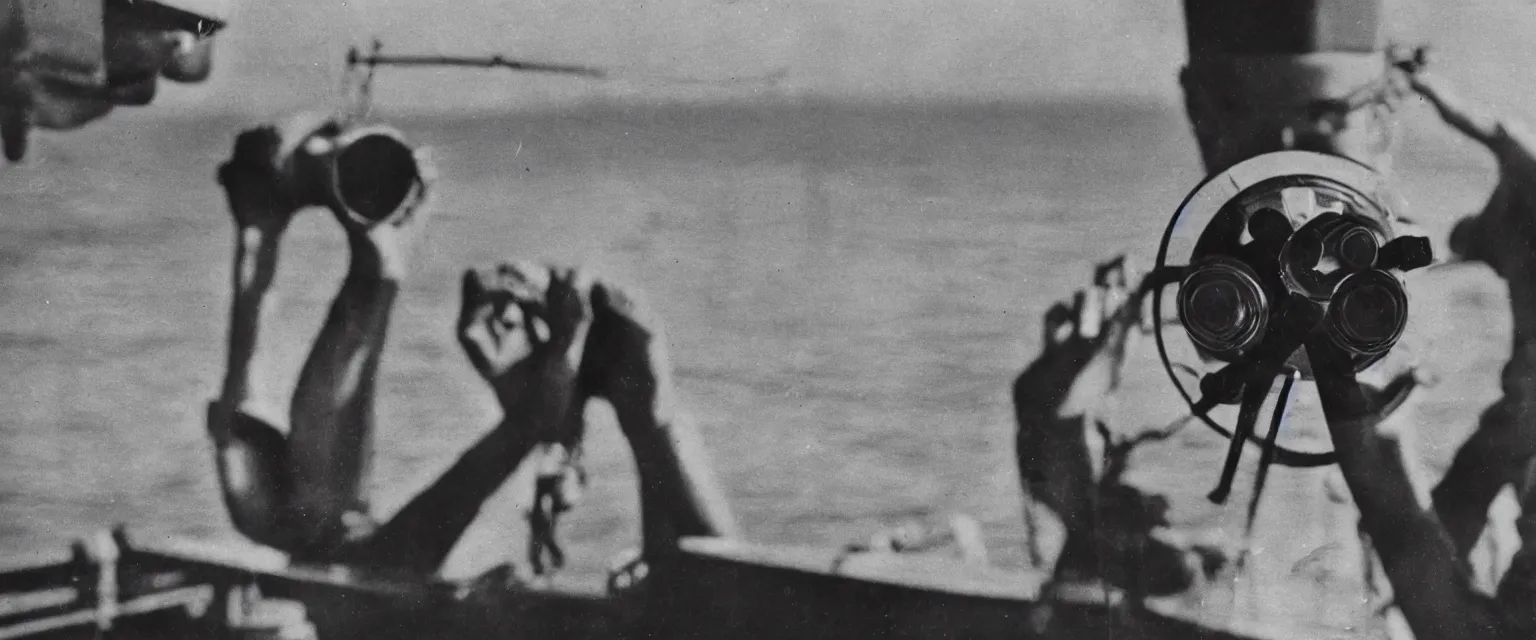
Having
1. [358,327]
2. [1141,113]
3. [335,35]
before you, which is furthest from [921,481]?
[335,35]

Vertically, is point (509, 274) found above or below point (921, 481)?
above

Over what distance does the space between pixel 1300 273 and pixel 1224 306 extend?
0.15 meters

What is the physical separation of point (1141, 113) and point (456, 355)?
4.80 ft

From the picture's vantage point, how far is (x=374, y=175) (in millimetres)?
2928

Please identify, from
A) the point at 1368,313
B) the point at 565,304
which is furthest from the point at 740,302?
the point at 1368,313

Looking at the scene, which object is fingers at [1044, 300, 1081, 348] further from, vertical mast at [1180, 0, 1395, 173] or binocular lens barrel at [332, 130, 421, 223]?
binocular lens barrel at [332, 130, 421, 223]

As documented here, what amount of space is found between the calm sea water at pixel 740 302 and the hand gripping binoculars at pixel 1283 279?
70 mm

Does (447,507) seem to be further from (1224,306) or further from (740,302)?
(1224,306)

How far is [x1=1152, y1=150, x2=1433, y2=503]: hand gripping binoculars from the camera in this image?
2537 millimetres

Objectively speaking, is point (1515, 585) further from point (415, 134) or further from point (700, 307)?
point (415, 134)

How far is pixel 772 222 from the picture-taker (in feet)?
9.15

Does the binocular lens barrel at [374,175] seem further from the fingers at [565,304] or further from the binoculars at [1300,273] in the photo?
the binoculars at [1300,273]

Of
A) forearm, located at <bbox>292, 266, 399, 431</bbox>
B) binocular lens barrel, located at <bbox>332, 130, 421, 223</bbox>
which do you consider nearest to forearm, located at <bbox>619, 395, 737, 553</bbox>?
forearm, located at <bbox>292, 266, 399, 431</bbox>

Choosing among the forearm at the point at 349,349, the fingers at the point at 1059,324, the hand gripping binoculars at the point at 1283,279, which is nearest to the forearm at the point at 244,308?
the forearm at the point at 349,349
